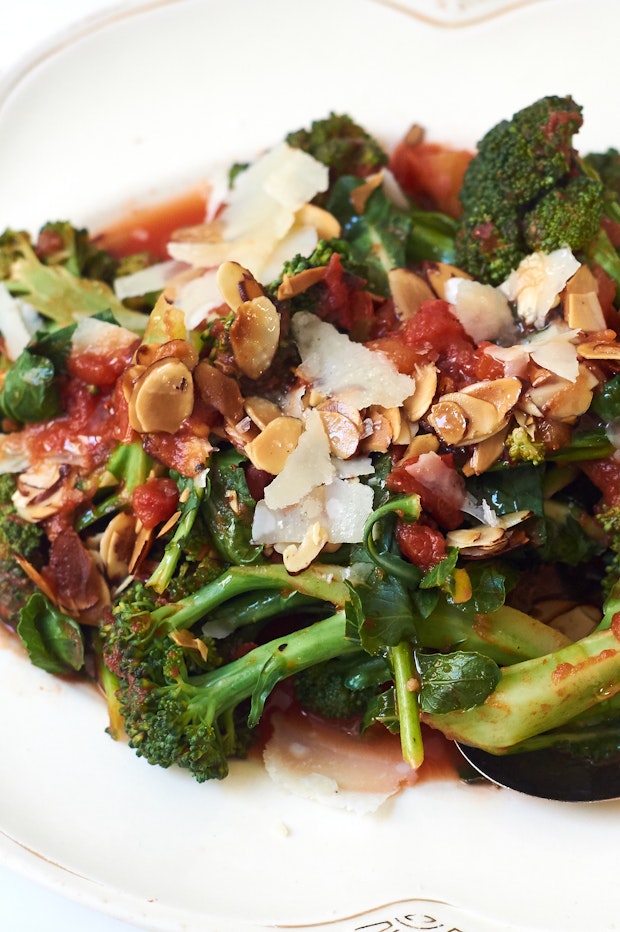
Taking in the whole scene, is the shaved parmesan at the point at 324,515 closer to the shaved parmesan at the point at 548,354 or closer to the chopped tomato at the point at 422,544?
the chopped tomato at the point at 422,544

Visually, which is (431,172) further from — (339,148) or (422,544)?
(422,544)

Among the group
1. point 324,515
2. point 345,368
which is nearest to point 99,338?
point 345,368

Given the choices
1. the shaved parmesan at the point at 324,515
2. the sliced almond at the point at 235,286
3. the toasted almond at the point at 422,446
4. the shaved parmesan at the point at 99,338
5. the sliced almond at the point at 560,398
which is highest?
the sliced almond at the point at 235,286

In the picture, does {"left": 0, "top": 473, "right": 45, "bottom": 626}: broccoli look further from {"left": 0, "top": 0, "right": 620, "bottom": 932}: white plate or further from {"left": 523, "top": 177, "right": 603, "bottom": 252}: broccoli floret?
{"left": 523, "top": 177, "right": 603, "bottom": 252}: broccoli floret

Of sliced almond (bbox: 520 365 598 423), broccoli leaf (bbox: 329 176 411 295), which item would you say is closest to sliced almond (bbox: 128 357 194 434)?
broccoli leaf (bbox: 329 176 411 295)

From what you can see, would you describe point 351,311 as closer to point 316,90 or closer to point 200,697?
point 200,697

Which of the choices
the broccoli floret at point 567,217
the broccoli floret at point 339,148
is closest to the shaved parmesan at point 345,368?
the broccoli floret at point 567,217
